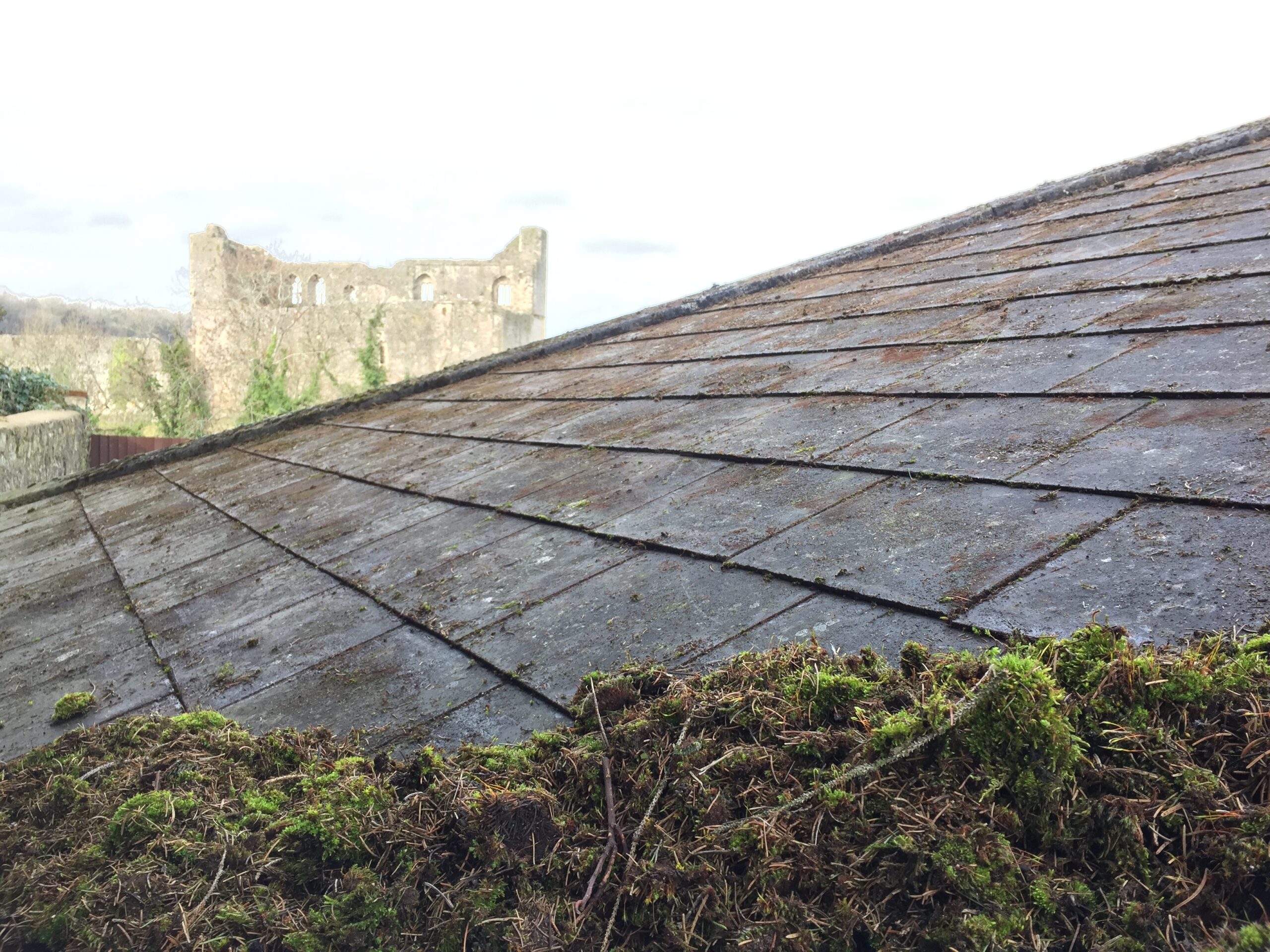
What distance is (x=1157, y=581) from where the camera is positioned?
1.34 meters

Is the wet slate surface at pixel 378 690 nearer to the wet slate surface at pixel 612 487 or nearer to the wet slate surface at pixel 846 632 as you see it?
the wet slate surface at pixel 846 632

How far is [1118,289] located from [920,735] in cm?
258

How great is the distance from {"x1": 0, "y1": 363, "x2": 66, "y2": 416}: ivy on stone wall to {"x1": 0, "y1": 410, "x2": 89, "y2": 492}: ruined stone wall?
201 centimetres

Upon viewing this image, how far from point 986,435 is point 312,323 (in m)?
29.5

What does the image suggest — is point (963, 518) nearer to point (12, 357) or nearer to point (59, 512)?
point (59, 512)

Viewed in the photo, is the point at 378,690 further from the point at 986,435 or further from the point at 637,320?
the point at 637,320

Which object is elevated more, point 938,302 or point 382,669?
point 938,302

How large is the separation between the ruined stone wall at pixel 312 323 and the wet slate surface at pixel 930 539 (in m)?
25.4

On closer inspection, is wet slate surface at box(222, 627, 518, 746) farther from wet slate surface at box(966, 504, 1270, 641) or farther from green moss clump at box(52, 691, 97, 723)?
wet slate surface at box(966, 504, 1270, 641)

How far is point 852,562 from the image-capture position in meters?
1.71

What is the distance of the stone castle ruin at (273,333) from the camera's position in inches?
1082

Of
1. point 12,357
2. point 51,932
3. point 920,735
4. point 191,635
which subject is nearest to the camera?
point 920,735

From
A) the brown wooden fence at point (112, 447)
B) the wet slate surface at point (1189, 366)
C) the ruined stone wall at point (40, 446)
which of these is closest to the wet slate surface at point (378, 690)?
the wet slate surface at point (1189, 366)

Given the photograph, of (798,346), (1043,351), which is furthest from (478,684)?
(798,346)
